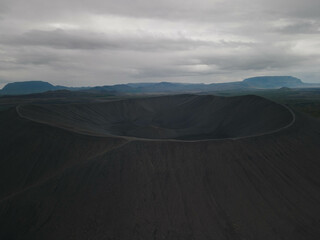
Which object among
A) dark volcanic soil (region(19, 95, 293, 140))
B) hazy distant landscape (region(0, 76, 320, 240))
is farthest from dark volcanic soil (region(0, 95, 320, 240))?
dark volcanic soil (region(19, 95, 293, 140))

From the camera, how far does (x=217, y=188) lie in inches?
942

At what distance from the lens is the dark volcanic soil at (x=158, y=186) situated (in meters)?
20.0

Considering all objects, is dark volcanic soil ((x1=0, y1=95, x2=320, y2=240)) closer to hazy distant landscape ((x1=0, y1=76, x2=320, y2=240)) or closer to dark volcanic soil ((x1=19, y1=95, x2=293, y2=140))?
hazy distant landscape ((x1=0, y1=76, x2=320, y2=240))

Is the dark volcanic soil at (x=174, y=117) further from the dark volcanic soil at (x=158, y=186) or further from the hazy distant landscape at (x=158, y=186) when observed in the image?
the dark volcanic soil at (x=158, y=186)

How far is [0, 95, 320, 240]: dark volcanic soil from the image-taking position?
786 inches

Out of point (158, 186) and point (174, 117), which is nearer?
point (158, 186)

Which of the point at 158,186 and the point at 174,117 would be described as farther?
the point at 174,117

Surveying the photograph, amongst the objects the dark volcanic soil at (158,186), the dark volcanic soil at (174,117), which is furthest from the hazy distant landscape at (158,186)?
the dark volcanic soil at (174,117)

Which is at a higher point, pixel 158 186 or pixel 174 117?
pixel 174 117

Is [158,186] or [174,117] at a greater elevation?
[174,117]

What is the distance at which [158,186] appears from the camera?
24.0 meters

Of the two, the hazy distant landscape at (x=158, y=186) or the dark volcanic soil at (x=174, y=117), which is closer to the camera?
the hazy distant landscape at (x=158, y=186)

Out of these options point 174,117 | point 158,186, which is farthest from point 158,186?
point 174,117

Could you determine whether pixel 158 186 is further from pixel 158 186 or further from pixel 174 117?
pixel 174 117
